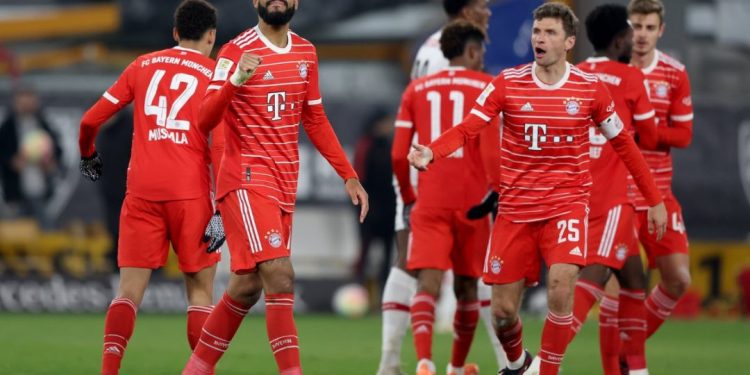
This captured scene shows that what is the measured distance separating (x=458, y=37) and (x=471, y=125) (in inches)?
72.3

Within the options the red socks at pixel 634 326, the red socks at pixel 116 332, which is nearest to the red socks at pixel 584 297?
the red socks at pixel 634 326

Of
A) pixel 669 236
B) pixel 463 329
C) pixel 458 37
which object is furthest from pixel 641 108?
pixel 463 329

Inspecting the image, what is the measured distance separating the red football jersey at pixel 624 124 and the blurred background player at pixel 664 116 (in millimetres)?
535

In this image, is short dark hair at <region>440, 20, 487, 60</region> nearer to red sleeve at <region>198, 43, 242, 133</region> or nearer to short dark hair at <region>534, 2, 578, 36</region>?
short dark hair at <region>534, 2, 578, 36</region>

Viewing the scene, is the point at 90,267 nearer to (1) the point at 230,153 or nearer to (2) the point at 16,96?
(2) the point at 16,96

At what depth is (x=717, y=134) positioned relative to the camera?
17.4 m

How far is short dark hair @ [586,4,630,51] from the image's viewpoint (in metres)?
9.86

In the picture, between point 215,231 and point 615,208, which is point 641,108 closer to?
point 615,208

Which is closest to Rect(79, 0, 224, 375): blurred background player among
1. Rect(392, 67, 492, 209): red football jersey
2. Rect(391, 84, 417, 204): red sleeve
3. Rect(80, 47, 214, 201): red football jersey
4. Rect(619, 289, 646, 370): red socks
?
Rect(80, 47, 214, 201): red football jersey

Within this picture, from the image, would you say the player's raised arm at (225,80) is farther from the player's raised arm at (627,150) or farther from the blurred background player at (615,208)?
the blurred background player at (615,208)

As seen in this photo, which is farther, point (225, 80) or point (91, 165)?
point (91, 165)

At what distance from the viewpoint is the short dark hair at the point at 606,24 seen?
986 centimetres

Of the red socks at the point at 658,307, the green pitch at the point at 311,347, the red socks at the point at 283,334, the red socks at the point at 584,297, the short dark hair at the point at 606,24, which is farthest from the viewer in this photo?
the green pitch at the point at 311,347

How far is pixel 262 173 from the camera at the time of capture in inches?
319
